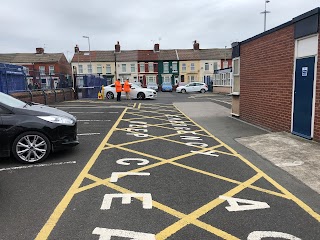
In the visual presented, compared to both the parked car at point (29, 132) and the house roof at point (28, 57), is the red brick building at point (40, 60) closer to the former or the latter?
the house roof at point (28, 57)

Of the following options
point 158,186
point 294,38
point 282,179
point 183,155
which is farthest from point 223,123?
point 158,186

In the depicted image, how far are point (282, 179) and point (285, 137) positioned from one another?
3632 millimetres

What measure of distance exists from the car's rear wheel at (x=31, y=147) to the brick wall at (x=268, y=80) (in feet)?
22.6

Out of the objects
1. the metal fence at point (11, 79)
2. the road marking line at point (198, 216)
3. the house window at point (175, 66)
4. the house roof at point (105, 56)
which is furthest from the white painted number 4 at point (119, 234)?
the house roof at point (105, 56)

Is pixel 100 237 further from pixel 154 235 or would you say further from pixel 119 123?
pixel 119 123

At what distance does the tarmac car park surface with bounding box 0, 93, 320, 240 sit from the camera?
11.3 ft

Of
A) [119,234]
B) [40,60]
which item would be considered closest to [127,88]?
[119,234]

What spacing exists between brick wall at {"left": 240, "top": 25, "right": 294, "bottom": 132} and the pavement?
59 cm

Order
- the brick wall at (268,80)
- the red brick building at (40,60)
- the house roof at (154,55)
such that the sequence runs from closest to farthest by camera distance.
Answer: the brick wall at (268,80), the house roof at (154,55), the red brick building at (40,60)

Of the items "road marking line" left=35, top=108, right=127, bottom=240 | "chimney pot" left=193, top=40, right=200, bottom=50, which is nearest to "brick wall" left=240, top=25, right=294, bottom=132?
"road marking line" left=35, top=108, right=127, bottom=240

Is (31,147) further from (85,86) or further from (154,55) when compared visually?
(154,55)

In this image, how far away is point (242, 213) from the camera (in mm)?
3877

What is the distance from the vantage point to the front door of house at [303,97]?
791 centimetres

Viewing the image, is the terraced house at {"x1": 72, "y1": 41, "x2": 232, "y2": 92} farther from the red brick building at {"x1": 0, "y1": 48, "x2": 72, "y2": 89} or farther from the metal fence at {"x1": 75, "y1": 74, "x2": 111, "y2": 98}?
the metal fence at {"x1": 75, "y1": 74, "x2": 111, "y2": 98}
